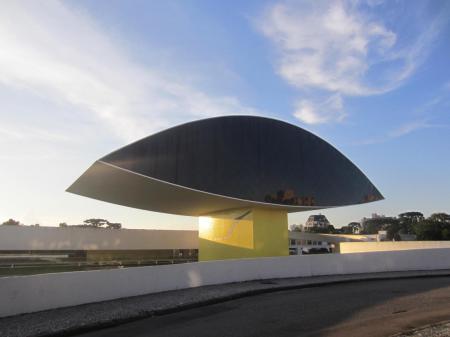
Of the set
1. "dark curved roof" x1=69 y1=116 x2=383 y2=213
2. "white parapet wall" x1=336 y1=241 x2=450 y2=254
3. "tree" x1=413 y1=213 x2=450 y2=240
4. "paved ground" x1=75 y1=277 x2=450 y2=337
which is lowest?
"paved ground" x1=75 y1=277 x2=450 y2=337

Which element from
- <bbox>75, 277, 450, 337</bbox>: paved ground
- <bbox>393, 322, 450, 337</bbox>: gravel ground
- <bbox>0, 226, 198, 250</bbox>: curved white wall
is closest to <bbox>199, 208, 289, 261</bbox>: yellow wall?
<bbox>0, 226, 198, 250</bbox>: curved white wall

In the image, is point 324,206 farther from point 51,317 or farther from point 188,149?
point 51,317

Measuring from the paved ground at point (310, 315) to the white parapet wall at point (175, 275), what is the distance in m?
2.32

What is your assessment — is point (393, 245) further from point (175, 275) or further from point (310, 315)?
point (310, 315)

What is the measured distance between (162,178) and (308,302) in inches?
463

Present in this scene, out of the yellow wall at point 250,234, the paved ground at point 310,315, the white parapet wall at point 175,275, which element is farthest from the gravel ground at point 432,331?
the yellow wall at point 250,234

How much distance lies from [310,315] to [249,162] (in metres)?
15.0

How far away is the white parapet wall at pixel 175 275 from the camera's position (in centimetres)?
951

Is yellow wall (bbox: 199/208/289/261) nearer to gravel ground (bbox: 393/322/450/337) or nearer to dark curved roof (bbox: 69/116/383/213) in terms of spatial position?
dark curved roof (bbox: 69/116/383/213)

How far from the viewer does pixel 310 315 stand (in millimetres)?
8984

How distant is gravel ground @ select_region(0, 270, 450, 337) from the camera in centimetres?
809

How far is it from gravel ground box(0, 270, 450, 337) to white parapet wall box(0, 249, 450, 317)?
30 centimetres

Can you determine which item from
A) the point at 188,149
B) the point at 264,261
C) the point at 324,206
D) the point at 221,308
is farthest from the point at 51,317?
the point at 324,206

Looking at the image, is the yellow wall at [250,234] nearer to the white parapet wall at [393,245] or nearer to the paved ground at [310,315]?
the white parapet wall at [393,245]
